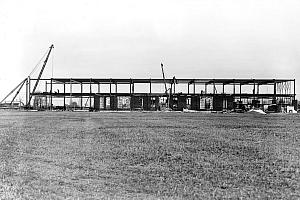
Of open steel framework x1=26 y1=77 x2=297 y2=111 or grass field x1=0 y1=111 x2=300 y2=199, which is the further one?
open steel framework x1=26 y1=77 x2=297 y2=111

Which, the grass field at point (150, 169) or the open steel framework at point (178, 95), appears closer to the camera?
the grass field at point (150, 169)

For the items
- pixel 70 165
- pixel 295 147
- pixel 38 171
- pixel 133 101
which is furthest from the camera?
pixel 133 101

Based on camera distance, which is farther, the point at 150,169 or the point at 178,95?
the point at 178,95

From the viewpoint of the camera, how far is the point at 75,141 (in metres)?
17.2

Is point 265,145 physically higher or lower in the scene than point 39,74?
lower

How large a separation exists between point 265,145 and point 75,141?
254 inches

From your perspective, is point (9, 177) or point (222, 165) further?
point (222, 165)

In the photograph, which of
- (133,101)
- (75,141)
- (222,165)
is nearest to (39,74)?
(133,101)

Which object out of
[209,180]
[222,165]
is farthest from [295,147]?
[209,180]

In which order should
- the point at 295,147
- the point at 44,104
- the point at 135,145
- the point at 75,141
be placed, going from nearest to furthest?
the point at 295,147
the point at 135,145
the point at 75,141
the point at 44,104

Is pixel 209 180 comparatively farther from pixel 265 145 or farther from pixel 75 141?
pixel 75 141

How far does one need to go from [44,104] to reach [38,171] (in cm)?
9884

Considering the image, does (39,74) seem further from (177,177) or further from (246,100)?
(177,177)

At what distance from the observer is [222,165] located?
11477 millimetres
